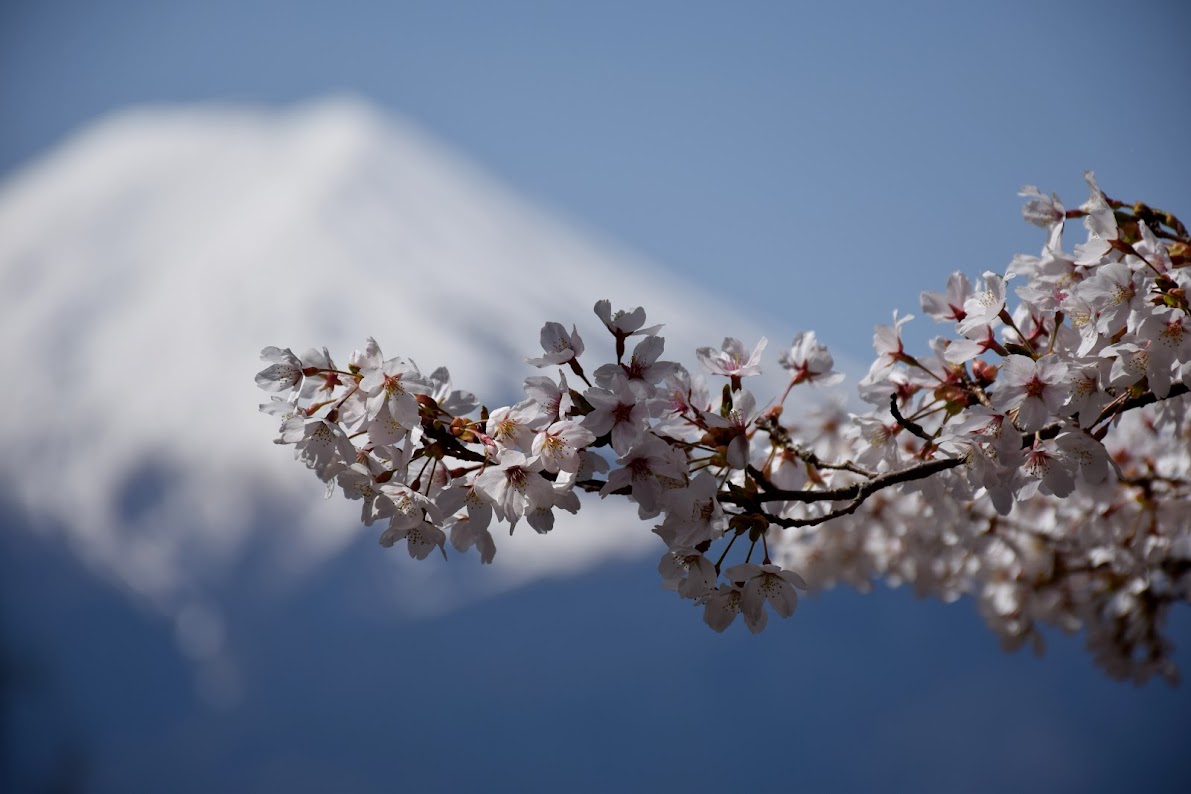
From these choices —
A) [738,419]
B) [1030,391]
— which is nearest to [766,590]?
[738,419]

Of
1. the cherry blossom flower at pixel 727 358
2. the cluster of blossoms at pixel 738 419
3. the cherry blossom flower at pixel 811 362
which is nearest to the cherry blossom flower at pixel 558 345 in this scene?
the cluster of blossoms at pixel 738 419

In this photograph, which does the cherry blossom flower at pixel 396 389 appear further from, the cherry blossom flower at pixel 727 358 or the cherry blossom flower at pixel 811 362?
the cherry blossom flower at pixel 811 362

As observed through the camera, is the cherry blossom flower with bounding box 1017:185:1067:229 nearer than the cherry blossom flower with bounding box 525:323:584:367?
No

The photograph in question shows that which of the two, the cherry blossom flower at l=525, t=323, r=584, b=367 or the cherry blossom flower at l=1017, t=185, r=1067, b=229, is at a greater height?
the cherry blossom flower at l=1017, t=185, r=1067, b=229

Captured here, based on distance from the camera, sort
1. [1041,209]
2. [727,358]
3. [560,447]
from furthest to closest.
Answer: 1. [1041,209]
2. [727,358]
3. [560,447]

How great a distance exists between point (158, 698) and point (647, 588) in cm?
337

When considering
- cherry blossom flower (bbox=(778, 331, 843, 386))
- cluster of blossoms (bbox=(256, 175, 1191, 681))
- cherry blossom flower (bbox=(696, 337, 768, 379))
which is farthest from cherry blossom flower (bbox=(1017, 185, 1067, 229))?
cherry blossom flower (bbox=(696, 337, 768, 379))

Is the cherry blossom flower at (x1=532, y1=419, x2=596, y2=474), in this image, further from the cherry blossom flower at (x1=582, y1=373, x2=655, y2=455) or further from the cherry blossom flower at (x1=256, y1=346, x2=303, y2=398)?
the cherry blossom flower at (x1=256, y1=346, x2=303, y2=398)

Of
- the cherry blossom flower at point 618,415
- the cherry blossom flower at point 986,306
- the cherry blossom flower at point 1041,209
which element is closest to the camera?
the cherry blossom flower at point 618,415

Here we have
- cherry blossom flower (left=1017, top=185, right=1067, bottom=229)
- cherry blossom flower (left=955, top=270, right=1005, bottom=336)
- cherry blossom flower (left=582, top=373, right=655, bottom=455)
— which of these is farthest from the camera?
cherry blossom flower (left=1017, top=185, right=1067, bottom=229)

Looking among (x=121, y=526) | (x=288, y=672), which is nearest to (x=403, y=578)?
(x=288, y=672)

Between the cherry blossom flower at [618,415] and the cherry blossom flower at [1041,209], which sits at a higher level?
the cherry blossom flower at [1041,209]

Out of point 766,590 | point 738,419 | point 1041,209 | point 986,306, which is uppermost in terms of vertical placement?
point 1041,209

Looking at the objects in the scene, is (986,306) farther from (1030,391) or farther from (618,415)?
(618,415)
